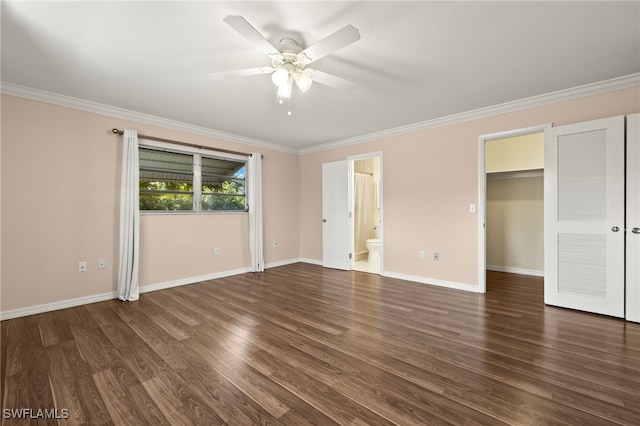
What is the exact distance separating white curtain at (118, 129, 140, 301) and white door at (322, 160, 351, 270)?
3.23 meters

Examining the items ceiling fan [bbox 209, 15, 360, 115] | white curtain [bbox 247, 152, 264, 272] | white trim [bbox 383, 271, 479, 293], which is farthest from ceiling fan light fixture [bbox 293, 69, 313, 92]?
white trim [bbox 383, 271, 479, 293]

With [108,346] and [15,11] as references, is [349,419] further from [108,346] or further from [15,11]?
[15,11]

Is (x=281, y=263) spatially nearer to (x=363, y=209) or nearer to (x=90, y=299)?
(x=363, y=209)

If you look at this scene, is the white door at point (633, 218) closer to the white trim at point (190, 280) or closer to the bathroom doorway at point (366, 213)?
the bathroom doorway at point (366, 213)

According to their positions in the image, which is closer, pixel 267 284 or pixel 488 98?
pixel 488 98

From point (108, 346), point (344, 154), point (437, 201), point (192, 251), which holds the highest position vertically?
point (344, 154)

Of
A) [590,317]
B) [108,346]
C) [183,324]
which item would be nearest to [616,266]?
[590,317]

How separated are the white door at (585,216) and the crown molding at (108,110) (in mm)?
4663

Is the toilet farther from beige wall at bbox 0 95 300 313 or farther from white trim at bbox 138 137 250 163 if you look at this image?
beige wall at bbox 0 95 300 313

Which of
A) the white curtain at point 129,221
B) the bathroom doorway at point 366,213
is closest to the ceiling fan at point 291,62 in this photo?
the white curtain at point 129,221

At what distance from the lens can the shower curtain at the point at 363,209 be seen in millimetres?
6207

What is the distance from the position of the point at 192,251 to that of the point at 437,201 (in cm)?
394

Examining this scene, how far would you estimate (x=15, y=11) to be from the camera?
1852mm

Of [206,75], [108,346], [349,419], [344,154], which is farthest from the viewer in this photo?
[344,154]
